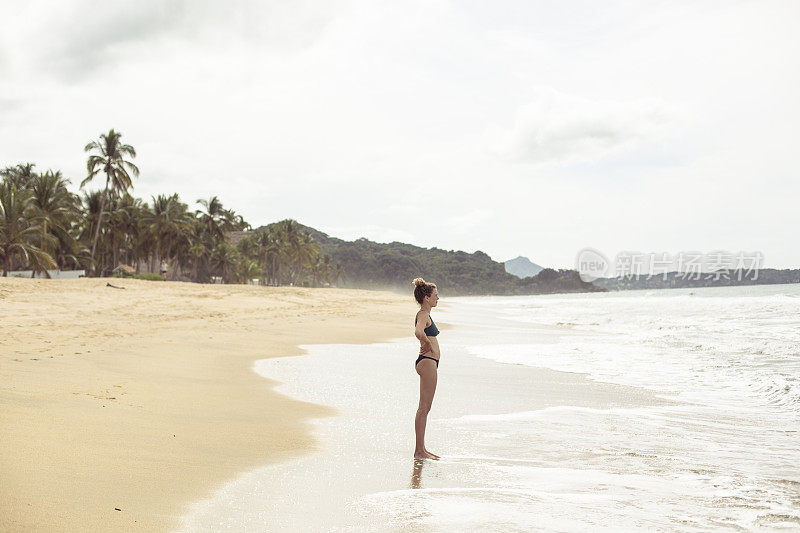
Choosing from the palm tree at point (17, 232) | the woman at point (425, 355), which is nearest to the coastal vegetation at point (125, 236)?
the palm tree at point (17, 232)

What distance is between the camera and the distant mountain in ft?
529

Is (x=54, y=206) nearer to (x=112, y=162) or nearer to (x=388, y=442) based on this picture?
(x=112, y=162)

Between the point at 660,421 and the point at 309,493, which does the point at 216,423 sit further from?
the point at 660,421

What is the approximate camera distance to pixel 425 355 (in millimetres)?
4938

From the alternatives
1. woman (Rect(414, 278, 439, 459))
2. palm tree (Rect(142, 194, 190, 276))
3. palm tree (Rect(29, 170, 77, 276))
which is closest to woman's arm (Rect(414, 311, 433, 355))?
woman (Rect(414, 278, 439, 459))

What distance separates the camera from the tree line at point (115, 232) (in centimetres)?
3634

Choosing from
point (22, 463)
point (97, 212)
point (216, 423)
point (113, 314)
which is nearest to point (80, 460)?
point (22, 463)

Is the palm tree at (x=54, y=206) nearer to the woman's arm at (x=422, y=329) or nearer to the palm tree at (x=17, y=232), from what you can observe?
the palm tree at (x=17, y=232)

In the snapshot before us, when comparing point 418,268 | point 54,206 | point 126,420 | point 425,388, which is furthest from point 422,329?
point 418,268

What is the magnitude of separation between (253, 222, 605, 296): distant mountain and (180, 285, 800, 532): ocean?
13912 cm

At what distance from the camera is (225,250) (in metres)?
67.5

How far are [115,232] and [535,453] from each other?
204 ft

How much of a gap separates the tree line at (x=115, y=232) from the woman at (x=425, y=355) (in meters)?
37.3

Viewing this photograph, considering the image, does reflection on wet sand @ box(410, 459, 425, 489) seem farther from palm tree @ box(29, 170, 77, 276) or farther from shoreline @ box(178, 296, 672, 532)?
palm tree @ box(29, 170, 77, 276)
